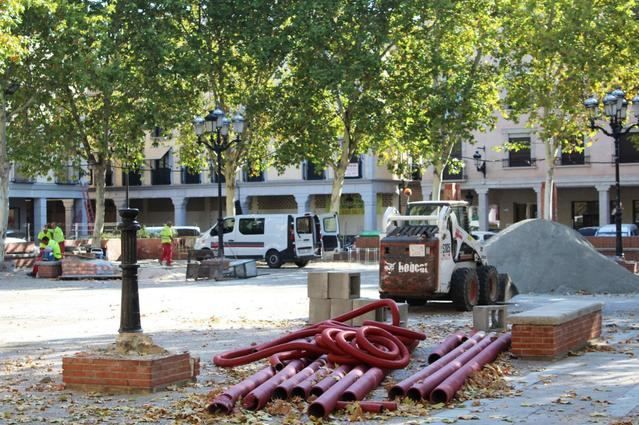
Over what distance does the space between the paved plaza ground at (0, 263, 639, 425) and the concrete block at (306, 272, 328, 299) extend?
Result: 2.63 feet

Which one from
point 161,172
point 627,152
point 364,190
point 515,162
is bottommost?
point 364,190

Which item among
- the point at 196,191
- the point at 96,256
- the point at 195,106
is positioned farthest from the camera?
the point at 196,191

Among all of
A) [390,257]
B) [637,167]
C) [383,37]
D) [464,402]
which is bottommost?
[464,402]

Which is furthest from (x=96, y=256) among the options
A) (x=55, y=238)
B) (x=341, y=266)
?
(x=341, y=266)

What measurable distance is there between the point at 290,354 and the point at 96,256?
2428 centimetres

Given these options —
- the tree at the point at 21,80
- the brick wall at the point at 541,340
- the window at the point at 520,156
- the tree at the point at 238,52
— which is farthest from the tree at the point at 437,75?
the brick wall at the point at 541,340

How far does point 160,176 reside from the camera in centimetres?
6912

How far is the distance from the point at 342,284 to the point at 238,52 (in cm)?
2646

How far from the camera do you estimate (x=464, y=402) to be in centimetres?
921

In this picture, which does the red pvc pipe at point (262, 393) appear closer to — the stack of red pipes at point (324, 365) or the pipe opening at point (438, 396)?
the stack of red pipes at point (324, 365)

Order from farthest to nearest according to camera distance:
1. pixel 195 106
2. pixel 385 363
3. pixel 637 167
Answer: pixel 637 167 → pixel 195 106 → pixel 385 363

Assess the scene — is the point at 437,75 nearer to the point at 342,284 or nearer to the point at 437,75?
the point at 437,75

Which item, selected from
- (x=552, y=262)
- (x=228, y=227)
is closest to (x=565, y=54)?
(x=228, y=227)

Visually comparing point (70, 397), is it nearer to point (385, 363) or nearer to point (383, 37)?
point (385, 363)
